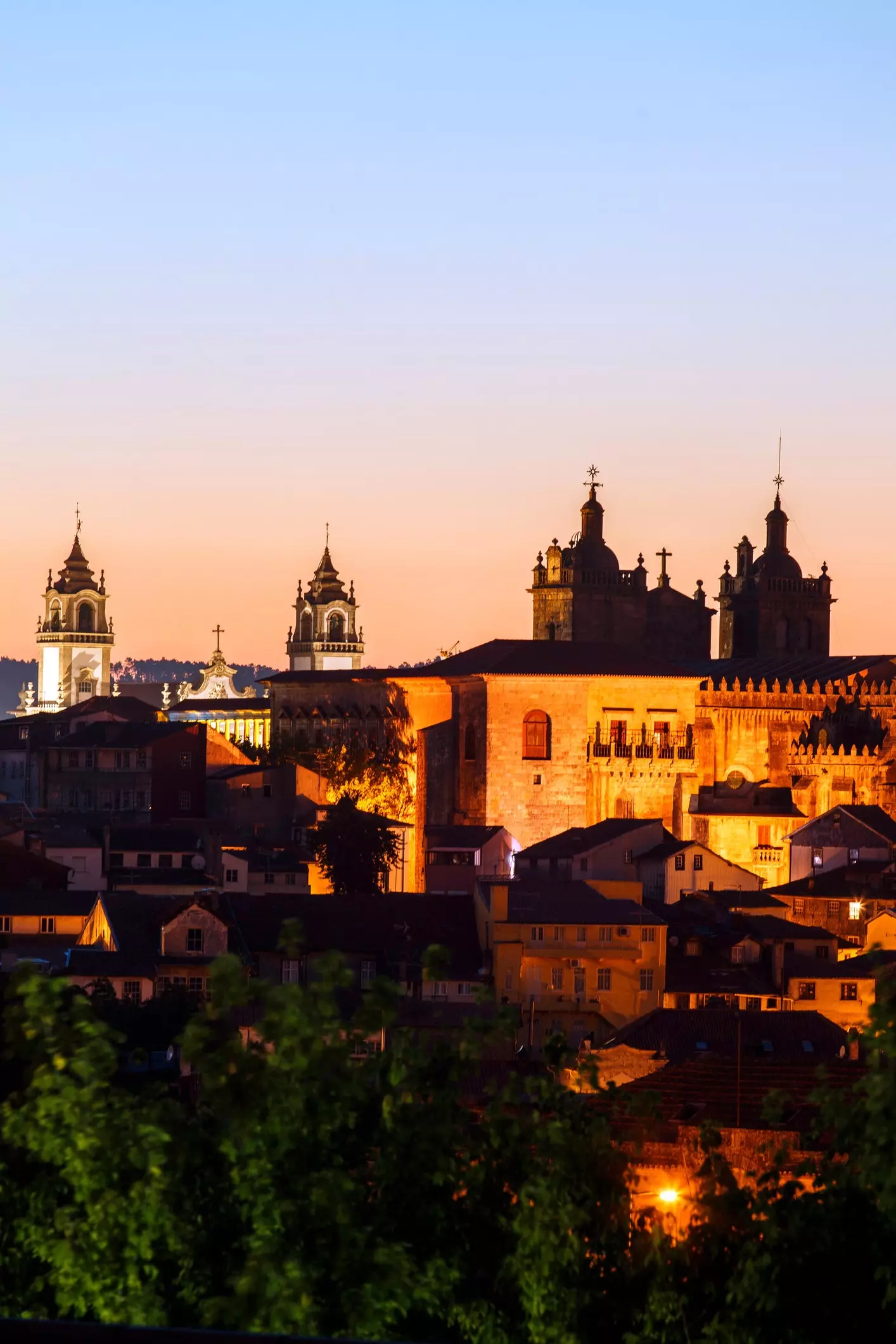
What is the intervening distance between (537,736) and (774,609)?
36.7 meters

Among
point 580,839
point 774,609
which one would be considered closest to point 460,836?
point 580,839

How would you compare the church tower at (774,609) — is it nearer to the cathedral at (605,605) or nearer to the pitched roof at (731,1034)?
the cathedral at (605,605)

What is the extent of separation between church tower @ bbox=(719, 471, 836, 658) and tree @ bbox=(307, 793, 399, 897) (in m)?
42.9

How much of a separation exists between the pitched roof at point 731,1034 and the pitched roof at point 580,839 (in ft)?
89.6

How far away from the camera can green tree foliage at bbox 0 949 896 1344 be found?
22703 millimetres

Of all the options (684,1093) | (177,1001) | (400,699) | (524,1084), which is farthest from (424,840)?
(524,1084)

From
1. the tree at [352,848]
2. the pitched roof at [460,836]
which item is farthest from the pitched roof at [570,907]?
the pitched roof at [460,836]

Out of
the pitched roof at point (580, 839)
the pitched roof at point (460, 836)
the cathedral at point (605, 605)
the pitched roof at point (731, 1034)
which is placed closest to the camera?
the pitched roof at point (731, 1034)

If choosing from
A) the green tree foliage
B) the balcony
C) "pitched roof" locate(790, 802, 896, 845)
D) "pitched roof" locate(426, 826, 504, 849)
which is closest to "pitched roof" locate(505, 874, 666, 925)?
"pitched roof" locate(426, 826, 504, 849)

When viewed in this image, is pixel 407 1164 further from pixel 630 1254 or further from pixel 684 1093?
pixel 684 1093

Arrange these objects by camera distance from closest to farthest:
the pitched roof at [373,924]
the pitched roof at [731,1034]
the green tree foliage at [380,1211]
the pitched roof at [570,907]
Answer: the green tree foliage at [380,1211] → the pitched roof at [731,1034] → the pitched roof at [373,924] → the pitched roof at [570,907]

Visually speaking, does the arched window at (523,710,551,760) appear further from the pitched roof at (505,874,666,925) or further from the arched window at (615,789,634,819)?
the pitched roof at (505,874,666,925)

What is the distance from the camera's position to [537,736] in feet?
316

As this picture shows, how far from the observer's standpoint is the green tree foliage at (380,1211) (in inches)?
894
